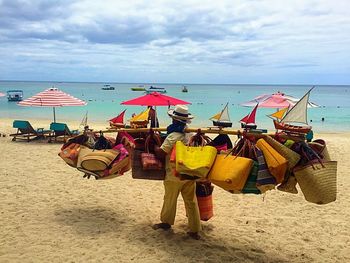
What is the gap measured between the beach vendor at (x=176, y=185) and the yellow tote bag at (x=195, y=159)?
0.37 m

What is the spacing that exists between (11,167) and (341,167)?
24.6 feet

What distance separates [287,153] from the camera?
361cm

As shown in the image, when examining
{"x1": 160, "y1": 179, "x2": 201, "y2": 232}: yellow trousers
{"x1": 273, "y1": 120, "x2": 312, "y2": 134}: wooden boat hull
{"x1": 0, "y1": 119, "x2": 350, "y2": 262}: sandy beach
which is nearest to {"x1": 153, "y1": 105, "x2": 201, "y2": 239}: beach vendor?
{"x1": 160, "y1": 179, "x2": 201, "y2": 232}: yellow trousers

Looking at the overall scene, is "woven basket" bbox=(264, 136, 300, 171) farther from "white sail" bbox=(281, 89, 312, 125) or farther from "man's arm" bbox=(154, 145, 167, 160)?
"man's arm" bbox=(154, 145, 167, 160)

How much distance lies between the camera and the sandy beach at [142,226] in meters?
4.36

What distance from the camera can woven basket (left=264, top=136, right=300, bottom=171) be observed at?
3.58m

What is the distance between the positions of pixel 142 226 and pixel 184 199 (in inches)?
33.8

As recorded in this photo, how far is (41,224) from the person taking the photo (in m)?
5.08

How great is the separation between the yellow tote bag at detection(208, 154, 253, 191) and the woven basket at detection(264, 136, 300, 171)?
0.29m

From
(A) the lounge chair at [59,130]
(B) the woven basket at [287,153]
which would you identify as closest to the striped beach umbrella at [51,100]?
(A) the lounge chair at [59,130]

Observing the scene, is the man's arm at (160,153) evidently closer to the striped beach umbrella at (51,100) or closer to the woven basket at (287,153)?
the woven basket at (287,153)

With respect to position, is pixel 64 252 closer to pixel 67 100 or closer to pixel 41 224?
pixel 41 224

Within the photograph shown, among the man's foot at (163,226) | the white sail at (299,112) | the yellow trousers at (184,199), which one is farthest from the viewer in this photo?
the man's foot at (163,226)

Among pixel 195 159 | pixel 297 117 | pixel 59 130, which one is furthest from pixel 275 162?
pixel 59 130
